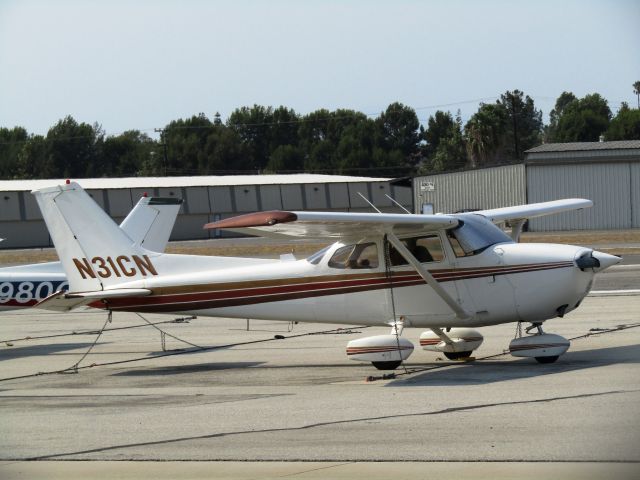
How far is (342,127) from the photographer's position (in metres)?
113

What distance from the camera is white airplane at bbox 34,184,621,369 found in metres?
12.6

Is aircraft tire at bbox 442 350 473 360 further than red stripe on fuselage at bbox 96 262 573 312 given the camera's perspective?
Yes

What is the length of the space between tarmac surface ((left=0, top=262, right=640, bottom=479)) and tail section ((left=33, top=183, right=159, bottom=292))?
1.38 metres

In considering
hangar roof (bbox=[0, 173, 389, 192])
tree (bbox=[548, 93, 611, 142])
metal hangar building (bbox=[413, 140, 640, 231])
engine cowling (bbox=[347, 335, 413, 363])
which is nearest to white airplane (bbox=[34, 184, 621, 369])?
engine cowling (bbox=[347, 335, 413, 363])

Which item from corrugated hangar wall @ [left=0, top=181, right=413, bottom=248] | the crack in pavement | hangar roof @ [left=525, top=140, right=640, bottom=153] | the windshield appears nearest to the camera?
the crack in pavement

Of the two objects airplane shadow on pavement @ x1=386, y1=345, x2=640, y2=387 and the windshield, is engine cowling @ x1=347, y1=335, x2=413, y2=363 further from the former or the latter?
the windshield

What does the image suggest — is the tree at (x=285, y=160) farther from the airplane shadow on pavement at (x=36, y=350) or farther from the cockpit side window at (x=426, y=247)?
the cockpit side window at (x=426, y=247)

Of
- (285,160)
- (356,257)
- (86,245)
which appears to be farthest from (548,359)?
(285,160)

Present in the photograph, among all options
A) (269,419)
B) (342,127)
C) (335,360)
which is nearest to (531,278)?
(335,360)

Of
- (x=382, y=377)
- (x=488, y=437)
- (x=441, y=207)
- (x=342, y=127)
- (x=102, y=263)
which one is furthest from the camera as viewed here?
(x=342, y=127)

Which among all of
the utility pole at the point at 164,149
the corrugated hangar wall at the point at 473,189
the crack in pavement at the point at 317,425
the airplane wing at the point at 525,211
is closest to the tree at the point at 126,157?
the utility pole at the point at 164,149

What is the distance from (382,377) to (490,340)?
3.93m

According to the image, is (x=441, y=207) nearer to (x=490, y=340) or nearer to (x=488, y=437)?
(x=490, y=340)

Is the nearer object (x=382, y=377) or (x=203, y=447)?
(x=203, y=447)
